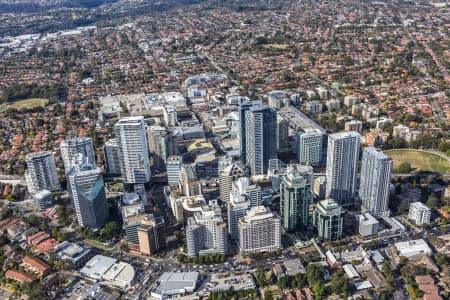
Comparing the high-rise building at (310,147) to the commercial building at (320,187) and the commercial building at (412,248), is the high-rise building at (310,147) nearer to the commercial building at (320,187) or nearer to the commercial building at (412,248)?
the commercial building at (320,187)

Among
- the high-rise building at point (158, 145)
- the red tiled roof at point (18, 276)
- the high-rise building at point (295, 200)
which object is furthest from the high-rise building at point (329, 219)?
the red tiled roof at point (18, 276)

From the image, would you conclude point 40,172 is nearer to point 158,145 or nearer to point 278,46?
point 158,145

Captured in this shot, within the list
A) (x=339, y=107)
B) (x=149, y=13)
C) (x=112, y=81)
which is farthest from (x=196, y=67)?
(x=149, y=13)

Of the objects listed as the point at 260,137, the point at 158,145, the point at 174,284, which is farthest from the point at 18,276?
the point at 260,137

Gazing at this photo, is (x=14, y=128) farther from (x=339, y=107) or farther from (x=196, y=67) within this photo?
(x=339, y=107)

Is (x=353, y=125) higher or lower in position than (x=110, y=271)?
higher

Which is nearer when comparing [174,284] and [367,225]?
[174,284]

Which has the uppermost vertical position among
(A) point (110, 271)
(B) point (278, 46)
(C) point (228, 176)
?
(B) point (278, 46)
